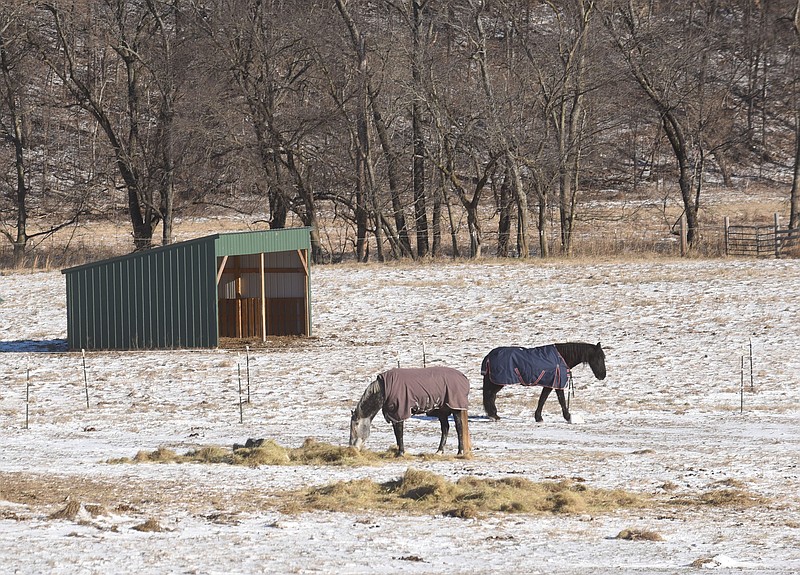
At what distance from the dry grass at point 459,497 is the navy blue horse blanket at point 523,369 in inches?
171

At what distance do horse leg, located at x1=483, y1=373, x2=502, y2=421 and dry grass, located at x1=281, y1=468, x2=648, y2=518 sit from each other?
180 inches

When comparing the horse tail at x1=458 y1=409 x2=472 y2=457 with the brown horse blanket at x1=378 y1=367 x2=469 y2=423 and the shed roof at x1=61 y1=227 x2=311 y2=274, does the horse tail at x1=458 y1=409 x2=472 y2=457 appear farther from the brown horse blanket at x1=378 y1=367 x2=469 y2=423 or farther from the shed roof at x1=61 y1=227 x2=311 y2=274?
the shed roof at x1=61 y1=227 x2=311 y2=274

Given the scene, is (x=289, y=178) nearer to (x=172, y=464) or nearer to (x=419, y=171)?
(x=419, y=171)

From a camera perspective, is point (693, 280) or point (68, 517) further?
point (693, 280)

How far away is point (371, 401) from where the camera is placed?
50.0ft

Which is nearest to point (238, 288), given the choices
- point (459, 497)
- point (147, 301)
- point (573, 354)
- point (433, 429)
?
point (147, 301)

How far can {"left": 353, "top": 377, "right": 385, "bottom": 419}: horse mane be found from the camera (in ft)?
49.7

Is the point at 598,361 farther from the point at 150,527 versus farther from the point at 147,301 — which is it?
the point at 147,301

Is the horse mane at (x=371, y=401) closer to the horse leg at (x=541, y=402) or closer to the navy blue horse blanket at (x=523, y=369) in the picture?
the navy blue horse blanket at (x=523, y=369)

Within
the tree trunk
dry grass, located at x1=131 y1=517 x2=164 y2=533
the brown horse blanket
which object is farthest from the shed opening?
dry grass, located at x1=131 y1=517 x2=164 y2=533

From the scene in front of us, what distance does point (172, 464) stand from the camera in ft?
49.8

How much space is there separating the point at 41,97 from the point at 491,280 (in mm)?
31309

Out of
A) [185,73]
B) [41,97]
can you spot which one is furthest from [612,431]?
[41,97]

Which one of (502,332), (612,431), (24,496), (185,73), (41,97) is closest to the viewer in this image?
(24,496)
